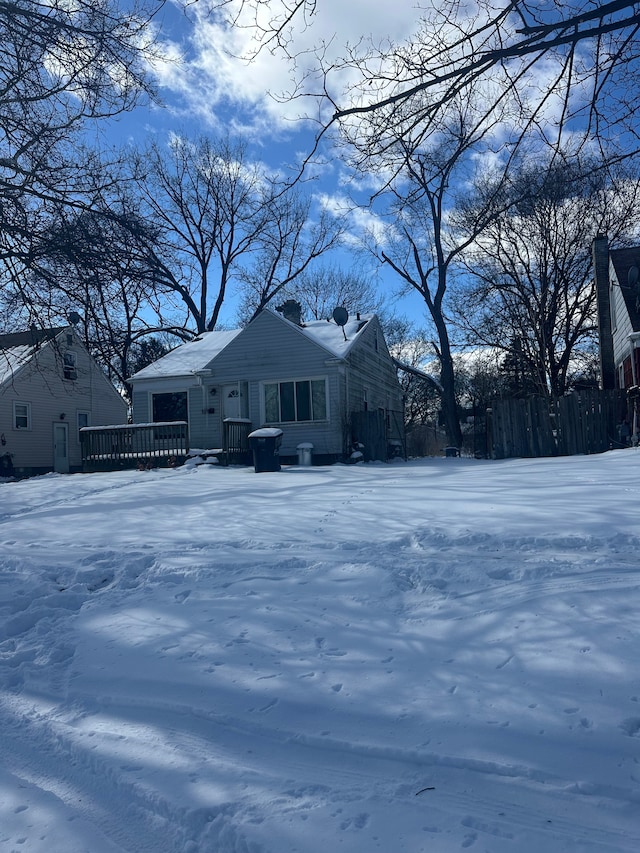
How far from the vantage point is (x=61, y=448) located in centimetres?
2730

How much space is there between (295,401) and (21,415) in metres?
13.0

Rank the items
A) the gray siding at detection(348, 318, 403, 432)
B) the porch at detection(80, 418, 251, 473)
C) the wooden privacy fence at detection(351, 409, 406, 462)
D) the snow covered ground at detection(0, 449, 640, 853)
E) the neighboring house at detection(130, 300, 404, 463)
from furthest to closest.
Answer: the gray siding at detection(348, 318, 403, 432) < the neighboring house at detection(130, 300, 404, 463) < the wooden privacy fence at detection(351, 409, 406, 462) < the porch at detection(80, 418, 251, 473) < the snow covered ground at detection(0, 449, 640, 853)

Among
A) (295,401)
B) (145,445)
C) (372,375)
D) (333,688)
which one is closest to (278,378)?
(295,401)

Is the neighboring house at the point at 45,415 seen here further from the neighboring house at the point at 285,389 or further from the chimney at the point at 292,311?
the chimney at the point at 292,311

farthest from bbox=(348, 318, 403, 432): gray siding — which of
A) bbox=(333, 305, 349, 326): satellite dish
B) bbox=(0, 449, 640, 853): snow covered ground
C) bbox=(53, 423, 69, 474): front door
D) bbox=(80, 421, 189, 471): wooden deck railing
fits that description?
bbox=(0, 449, 640, 853): snow covered ground

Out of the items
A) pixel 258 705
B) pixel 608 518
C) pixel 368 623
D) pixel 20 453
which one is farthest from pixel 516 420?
pixel 20 453

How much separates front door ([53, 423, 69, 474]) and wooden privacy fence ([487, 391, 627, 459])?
18.9m

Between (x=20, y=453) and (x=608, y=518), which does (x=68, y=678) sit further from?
(x=20, y=453)

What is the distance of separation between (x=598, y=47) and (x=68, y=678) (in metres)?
5.51

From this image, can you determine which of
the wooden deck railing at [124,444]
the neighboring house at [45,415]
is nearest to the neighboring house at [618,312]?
the wooden deck railing at [124,444]

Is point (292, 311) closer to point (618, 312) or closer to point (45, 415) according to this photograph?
point (618, 312)

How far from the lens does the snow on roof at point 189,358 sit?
21.9m

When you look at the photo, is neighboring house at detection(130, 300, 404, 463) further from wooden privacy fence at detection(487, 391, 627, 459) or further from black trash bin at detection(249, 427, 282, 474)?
wooden privacy fence at detection(487, 391, 627, 459)

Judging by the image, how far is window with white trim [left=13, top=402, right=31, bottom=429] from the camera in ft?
82.4
